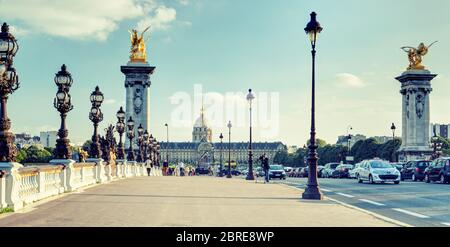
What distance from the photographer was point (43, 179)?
66.6 feet

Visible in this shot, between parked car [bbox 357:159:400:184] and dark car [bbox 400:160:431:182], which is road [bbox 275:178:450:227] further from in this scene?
dark car [bbox 400:160:431:182]

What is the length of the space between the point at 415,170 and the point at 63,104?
3126cm

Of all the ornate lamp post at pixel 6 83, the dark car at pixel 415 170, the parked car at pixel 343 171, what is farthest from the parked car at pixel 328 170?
the ornate lamp post at pixel 6 83

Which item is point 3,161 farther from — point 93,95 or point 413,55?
point 413,55

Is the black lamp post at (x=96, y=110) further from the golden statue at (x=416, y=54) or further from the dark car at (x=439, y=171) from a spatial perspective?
the golden statue at (x=416, y=54)

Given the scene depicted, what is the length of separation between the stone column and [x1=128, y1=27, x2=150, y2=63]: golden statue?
36635 millimetres

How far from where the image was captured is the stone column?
91.8 metres

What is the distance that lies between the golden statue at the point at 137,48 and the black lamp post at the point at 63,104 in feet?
209

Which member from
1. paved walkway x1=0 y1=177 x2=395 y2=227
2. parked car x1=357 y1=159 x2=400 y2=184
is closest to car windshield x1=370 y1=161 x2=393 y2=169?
parked car x1=357 y1=159 x2=400 y2=184
